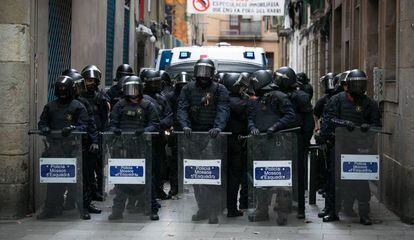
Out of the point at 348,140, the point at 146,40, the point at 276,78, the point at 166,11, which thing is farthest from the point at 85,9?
the point at 166,11

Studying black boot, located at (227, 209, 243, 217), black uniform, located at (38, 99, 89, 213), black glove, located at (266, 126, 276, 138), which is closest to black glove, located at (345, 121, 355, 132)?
black glove, located at (266, 126, 276, 138)

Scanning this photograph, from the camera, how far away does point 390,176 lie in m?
10.4

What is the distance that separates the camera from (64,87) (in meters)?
9.77

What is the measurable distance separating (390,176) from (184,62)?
5.37 m

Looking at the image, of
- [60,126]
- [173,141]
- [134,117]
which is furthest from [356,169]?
[60,126]

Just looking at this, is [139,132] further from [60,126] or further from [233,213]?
[233,213]

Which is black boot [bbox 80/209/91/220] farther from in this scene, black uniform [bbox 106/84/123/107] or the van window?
the van window

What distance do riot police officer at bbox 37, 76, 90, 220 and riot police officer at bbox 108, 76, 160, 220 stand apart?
1.31ft

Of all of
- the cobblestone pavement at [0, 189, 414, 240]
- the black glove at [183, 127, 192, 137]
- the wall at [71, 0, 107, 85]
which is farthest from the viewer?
the wall at [71, 0, 107, 85]

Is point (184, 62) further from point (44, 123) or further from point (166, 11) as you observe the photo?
point (166, 11)

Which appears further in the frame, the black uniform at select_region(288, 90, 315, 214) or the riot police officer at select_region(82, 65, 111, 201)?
the riot police officer at select_region(82, 65, 111, 201)

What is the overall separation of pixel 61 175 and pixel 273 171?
104 inches

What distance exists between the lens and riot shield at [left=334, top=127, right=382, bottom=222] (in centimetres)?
951

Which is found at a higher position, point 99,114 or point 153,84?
point 153,84
